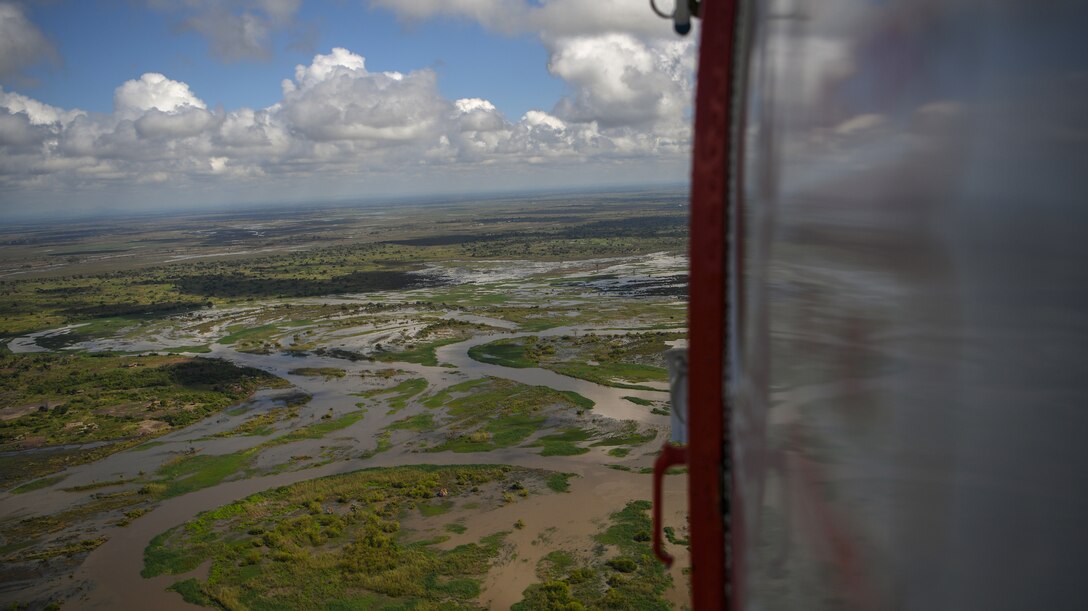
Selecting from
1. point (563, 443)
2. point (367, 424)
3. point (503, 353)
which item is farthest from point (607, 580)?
point (503, 353)

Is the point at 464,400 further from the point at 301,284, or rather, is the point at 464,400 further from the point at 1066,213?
the point at 301,284

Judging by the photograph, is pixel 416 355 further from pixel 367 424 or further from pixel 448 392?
pixel 367 424

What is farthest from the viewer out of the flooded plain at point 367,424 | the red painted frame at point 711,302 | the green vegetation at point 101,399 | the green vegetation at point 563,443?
the green vegetation at point 101,399

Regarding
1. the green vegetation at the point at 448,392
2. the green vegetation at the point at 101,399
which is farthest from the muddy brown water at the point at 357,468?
the green vegetation at the point at 101,399

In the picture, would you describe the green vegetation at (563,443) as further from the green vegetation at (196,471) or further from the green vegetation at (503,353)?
the green vegetation at (196,471)

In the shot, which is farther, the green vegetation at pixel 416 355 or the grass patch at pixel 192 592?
the green vegetation at pixel 416 355

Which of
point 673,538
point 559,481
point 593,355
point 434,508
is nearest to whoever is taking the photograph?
point 673,538
